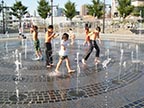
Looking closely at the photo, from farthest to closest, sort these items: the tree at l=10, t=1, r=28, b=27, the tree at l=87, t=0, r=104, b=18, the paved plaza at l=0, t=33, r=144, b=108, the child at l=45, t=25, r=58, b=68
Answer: the tree at l=10, t=1, r=28, b=27
the tree at l=87, t=0, r=104, b=18
the child at l=45, t=25, r=58, b=68
the paved plaza at l=0, t=33, r=144, b=108

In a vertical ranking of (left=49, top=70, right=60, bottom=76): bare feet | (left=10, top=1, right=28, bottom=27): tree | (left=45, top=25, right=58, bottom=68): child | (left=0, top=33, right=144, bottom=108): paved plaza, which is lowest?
(left=0, top=33, right=144, bottom=108): paved plaza

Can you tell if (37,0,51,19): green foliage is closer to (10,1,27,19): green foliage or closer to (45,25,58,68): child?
(10,1,27,19): green foliage

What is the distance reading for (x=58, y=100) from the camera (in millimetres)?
6438

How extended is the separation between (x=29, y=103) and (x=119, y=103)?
7.14 feet

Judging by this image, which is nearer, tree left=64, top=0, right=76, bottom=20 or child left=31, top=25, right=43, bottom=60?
child left=31, top=25, right=43, bottom=60

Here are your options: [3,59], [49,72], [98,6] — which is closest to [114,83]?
[49,72]

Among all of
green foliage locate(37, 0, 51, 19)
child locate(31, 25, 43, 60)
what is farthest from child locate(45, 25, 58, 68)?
green foliage locate(37, 0, 51, 19)

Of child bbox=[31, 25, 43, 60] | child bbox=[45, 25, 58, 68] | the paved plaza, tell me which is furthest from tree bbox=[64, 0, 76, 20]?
child bbox=[45, 25, 58, 68]

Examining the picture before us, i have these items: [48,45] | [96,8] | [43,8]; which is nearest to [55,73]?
[48,45]

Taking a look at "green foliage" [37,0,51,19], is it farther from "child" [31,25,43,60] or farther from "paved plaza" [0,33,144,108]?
"paved plaza" [0,33,144,108]

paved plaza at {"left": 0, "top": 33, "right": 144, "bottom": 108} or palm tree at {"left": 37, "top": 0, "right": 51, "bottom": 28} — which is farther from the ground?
palm tree at {"left": 37, "top": 0, "right": 51, "bottom": 28}

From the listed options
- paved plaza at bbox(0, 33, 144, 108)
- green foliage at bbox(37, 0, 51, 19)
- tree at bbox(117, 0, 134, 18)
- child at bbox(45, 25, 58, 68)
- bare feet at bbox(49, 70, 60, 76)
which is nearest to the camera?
paved plaza at bbox(0, 33, 144, 108)

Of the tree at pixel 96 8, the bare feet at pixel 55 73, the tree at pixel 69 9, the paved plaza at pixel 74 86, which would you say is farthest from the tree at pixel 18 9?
the bare feet at pixel 55 73

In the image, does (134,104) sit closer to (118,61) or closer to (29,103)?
(29,103)
